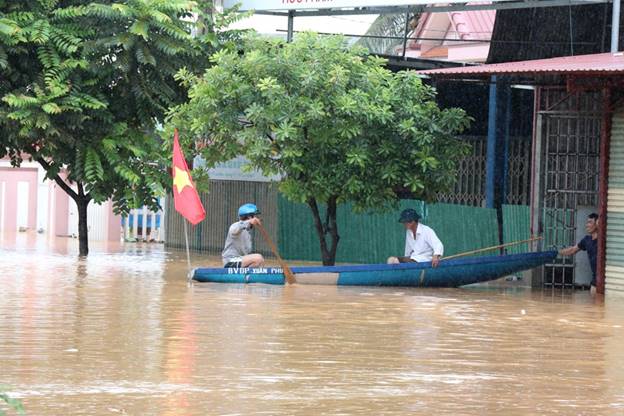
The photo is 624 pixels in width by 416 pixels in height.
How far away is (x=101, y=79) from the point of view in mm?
25609

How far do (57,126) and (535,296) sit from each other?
9.27m

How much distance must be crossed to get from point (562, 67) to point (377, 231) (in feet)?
29.8

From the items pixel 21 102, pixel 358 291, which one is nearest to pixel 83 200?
pixel 21 102

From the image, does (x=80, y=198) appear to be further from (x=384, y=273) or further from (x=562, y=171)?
(x=562, y=171)

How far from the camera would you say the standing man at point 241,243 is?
21.0 m

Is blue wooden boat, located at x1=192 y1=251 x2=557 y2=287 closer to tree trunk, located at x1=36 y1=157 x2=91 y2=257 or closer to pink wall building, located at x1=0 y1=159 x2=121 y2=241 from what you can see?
tree trunk, located at x1=36 y1=157 x2=91 y2=257

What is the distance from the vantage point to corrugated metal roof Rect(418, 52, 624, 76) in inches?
746

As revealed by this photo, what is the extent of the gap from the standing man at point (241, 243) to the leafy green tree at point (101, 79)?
447 centimetres

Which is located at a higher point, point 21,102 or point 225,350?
point 21,102

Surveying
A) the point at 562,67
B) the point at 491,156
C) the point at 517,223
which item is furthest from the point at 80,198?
the point at 562,67

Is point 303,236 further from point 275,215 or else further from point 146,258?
point 146,258

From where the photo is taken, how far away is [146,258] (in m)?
29.2

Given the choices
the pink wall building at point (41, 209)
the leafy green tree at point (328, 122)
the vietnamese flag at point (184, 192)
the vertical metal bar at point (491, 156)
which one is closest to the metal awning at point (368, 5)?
the leafy green tree at point (328, 122)

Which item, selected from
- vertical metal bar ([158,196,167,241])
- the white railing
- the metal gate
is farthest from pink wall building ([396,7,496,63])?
the metal gate
